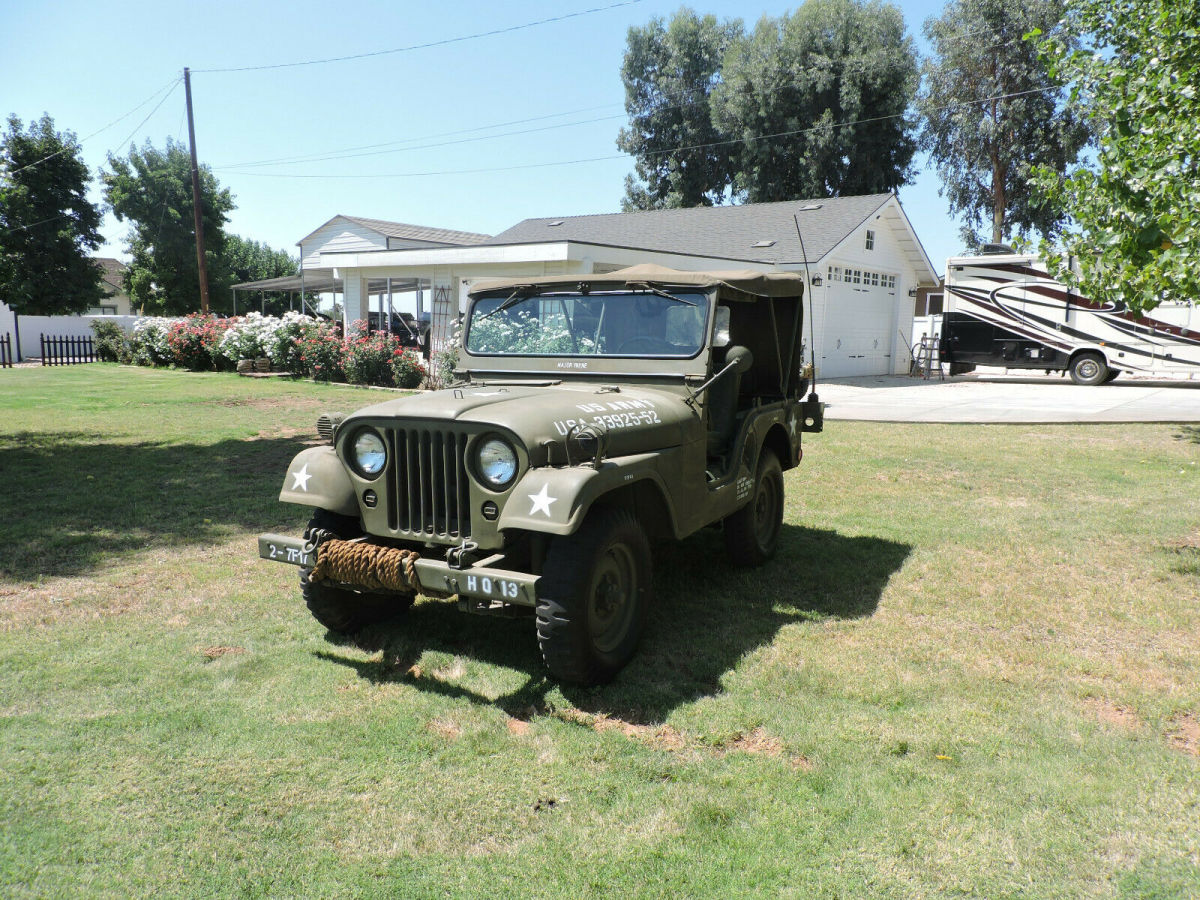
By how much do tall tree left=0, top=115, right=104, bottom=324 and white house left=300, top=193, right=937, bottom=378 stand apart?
36.7ft

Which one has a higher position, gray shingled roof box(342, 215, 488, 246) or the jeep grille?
gray shingled roof box(342, 215, 488, 246)

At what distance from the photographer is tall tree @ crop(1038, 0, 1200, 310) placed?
549 cm

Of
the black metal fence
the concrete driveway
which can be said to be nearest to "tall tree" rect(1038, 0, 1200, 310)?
the concrete driveway

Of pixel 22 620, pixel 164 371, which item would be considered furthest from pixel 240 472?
pixel 164 371

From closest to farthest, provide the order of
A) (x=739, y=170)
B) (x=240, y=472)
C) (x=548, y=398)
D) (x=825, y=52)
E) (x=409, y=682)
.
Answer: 1. (x=409, y=682)
2. (x=548, y=398)
3. (x=240, y=472)
4. (x=825, y=52)
5. (x=739, y=170)

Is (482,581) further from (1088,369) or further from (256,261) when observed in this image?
(256,261)

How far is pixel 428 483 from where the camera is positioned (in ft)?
13.1

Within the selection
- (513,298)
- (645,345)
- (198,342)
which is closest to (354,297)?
(198,342)

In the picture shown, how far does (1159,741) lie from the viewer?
355 cm

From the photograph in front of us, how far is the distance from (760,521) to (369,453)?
9.41ft

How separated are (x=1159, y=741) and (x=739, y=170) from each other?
1492 inches

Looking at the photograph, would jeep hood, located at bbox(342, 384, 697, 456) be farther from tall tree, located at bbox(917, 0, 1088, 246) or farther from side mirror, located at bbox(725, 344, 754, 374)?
tall tree, located at bbox(917, 0, 1088, 246)

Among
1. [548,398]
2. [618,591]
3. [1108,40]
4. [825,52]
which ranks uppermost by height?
[825,52]

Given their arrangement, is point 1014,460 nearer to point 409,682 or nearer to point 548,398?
point 548,398
